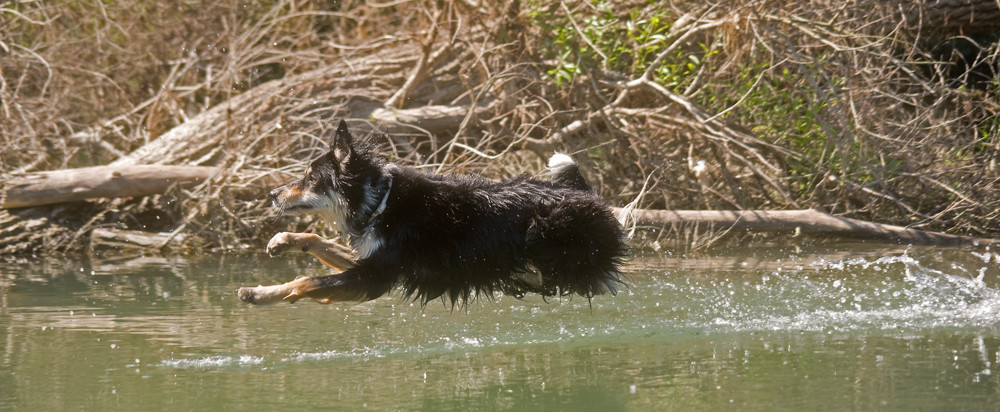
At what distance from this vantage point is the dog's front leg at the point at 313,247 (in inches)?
216

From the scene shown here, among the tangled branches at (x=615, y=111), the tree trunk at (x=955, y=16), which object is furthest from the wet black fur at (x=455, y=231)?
the tree trunk at (x=955, y=16)

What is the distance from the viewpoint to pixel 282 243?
5.48 meters

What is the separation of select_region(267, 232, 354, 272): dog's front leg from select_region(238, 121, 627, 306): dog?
0.05 feet

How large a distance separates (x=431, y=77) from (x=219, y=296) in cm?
427

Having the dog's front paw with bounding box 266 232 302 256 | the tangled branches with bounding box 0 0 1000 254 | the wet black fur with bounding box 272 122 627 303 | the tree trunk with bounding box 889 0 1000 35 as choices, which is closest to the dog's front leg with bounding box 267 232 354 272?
the dog's front paw with bounding box 266 232 302 256

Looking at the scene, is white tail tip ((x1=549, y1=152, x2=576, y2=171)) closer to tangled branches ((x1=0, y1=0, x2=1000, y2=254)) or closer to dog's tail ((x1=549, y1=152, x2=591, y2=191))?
dog's tail ((x1=549, y1=152, x2=591, y2=191))

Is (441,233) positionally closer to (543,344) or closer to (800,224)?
(543,344)

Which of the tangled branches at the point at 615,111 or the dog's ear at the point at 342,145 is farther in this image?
the tangled branches at the point at 615,111

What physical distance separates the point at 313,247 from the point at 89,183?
453cm

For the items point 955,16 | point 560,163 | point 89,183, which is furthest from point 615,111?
point 89,183

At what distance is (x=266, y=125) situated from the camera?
990 cm

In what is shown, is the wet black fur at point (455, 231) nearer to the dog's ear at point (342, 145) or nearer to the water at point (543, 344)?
the dog's ear at point (342, 145)

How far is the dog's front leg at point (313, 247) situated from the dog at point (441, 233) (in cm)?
2

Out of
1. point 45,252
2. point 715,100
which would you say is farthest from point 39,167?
point 715,100
